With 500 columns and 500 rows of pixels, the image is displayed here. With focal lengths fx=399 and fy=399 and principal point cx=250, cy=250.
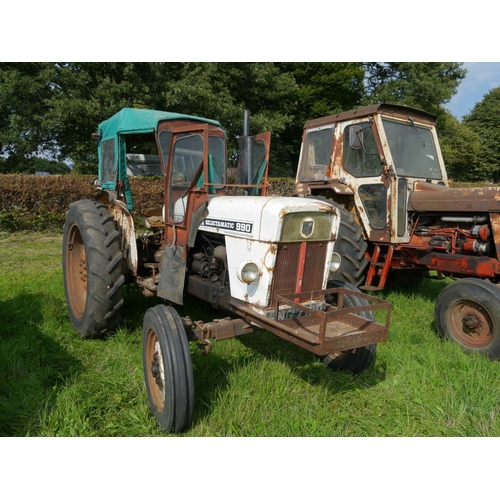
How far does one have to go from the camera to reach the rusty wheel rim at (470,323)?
12.5 ft

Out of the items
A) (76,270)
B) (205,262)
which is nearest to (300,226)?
(205,262)

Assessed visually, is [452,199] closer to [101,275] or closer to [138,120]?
[138,120]

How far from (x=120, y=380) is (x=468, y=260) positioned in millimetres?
3788

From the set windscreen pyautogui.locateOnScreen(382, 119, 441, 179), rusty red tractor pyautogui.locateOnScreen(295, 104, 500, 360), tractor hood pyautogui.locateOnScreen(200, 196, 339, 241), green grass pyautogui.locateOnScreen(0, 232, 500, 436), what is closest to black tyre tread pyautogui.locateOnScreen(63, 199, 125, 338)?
green grass pyautogui.locateOnScreen(0, 232, 500, 436)

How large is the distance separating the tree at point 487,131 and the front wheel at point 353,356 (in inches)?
1357

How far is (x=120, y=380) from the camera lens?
3125 mm

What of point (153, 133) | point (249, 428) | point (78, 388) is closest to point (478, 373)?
point (249, 428)

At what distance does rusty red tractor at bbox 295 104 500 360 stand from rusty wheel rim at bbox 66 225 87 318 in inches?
109

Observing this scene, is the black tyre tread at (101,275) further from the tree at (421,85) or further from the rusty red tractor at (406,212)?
the tree at (421,85)

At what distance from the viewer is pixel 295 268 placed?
2.91 m

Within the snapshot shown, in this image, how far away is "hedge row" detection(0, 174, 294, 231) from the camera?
10.0 m

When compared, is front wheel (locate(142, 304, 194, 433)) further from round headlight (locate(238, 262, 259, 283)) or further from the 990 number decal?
the 990 number decal

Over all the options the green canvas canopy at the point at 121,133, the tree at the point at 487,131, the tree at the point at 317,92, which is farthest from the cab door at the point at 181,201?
the tree at the point at 487,131

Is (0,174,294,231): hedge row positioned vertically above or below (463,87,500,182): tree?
below
